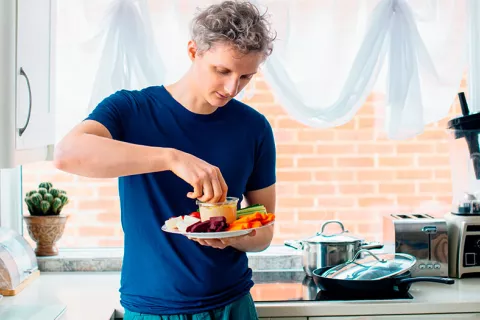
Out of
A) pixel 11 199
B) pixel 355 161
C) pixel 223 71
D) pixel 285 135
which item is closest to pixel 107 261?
pixel 11 199

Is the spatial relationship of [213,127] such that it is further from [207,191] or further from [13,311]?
[13,311]

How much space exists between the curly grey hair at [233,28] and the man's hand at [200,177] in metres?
0.31

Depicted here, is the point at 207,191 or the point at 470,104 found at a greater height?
the point at 470,104

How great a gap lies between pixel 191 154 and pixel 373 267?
992 mm

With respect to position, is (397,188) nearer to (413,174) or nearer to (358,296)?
(413,174)

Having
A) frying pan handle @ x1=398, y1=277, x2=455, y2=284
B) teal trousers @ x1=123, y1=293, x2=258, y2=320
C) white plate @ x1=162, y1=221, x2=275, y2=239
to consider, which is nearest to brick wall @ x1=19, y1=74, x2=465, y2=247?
frying pan handle @ x1=398, y1=277, x2=455, y2=284

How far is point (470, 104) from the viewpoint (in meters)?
2.85

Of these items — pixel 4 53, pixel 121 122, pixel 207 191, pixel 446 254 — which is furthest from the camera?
pixel 446 254

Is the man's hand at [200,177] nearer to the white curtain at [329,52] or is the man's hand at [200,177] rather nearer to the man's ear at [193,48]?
the man's ear at [193,48]

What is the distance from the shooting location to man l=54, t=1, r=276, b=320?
1.56m

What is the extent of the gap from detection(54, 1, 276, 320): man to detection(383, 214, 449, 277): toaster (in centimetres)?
88

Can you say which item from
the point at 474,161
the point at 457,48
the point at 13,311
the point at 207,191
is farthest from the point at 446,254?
the point at 13,311

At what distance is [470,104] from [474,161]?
380mm

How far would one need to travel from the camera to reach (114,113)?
63.9 inches
